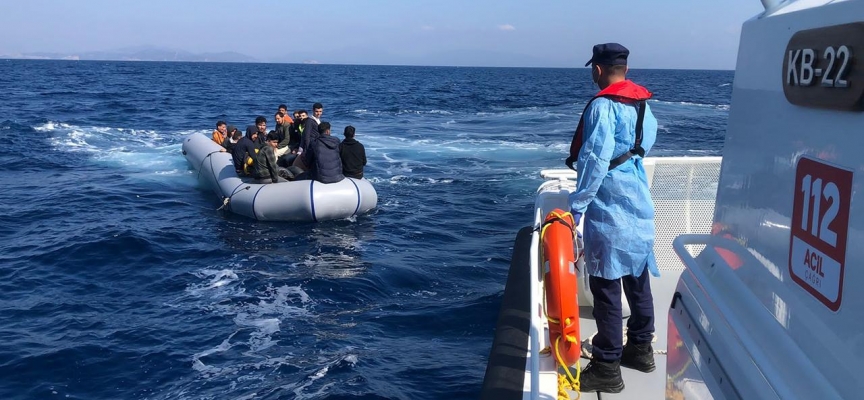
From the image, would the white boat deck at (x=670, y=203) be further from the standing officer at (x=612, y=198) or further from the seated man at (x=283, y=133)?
the seated man at (x=283, y=133)

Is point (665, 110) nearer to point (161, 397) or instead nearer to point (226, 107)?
point (226, 107)

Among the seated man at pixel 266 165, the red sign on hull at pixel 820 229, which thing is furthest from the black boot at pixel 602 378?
the seated man at pixel 266 165

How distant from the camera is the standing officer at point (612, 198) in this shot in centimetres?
332

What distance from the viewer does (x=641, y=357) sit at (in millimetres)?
3926

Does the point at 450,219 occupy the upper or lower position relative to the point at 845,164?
lower

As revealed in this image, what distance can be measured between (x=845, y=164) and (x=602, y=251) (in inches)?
82.4

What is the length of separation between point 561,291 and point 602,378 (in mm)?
648

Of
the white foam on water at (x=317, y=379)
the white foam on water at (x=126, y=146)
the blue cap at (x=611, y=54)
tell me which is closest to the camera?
the blue cap at (x=611, y=54)

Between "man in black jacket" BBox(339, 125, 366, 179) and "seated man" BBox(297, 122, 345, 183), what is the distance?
0.70 ft

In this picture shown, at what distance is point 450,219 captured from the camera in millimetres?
12383

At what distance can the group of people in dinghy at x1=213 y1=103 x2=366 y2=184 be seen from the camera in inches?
459

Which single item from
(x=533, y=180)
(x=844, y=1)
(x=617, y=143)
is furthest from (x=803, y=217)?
(x=533, y=180)

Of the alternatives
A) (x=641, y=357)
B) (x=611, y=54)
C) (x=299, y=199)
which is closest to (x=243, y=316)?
(x=299, y=199)

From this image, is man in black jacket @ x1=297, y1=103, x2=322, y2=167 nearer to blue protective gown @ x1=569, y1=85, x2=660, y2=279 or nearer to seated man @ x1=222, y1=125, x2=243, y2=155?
seated man @ x1=222, y1=125, x2=243, y2=155
